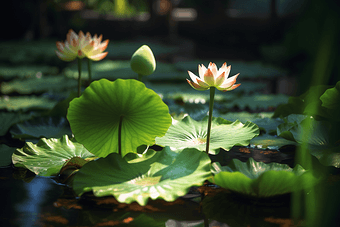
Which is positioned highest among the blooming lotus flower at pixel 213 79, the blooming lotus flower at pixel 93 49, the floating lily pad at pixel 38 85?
the blooming lotus flower at pixel 93 49

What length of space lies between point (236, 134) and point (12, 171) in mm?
731

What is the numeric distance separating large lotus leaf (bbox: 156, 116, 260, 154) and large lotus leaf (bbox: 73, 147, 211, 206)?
11 cm

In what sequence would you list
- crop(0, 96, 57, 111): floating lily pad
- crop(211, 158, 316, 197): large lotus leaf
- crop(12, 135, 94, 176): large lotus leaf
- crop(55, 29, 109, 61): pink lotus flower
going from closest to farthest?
crop(211, 158, 316, 197): large lotus leaf → crop(12, 135, 94, 176): large lotus leaf → crop(55, 29, 109, 61): pink lotus flower → crop(0, 96, 57, 111): floating lily pad

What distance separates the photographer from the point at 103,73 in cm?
378

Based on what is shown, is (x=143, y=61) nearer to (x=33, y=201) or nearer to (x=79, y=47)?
(x=79, y=47)

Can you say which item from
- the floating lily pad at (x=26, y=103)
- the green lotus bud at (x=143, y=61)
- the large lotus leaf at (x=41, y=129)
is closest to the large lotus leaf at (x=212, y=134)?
the green lotus bud at (x=143, y=61)

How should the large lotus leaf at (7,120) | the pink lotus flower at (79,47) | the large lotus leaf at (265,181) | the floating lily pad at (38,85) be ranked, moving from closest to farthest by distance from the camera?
the large lotus leaf at (265,181) → the pink lotus flower at (79,47) → the large lotus leaf at (7,120) → the floating lily pad at (38,85)

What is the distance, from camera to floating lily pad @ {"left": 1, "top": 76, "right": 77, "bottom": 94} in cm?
264

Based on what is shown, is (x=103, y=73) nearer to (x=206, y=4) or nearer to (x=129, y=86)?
(x=129, y=86)

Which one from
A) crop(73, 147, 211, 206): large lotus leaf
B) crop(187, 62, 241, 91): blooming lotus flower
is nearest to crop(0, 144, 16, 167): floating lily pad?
crop(73, 147, 211, 206): large lotus leaf

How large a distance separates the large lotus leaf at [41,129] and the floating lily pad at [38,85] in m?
1.33

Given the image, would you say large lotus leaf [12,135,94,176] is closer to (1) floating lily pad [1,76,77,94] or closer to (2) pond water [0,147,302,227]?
(2) pond water [0,147,302,227]

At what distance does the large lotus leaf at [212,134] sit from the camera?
968 mm

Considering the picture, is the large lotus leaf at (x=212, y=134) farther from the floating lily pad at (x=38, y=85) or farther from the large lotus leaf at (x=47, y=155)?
the floating lily pad at (x=38, y=85)
